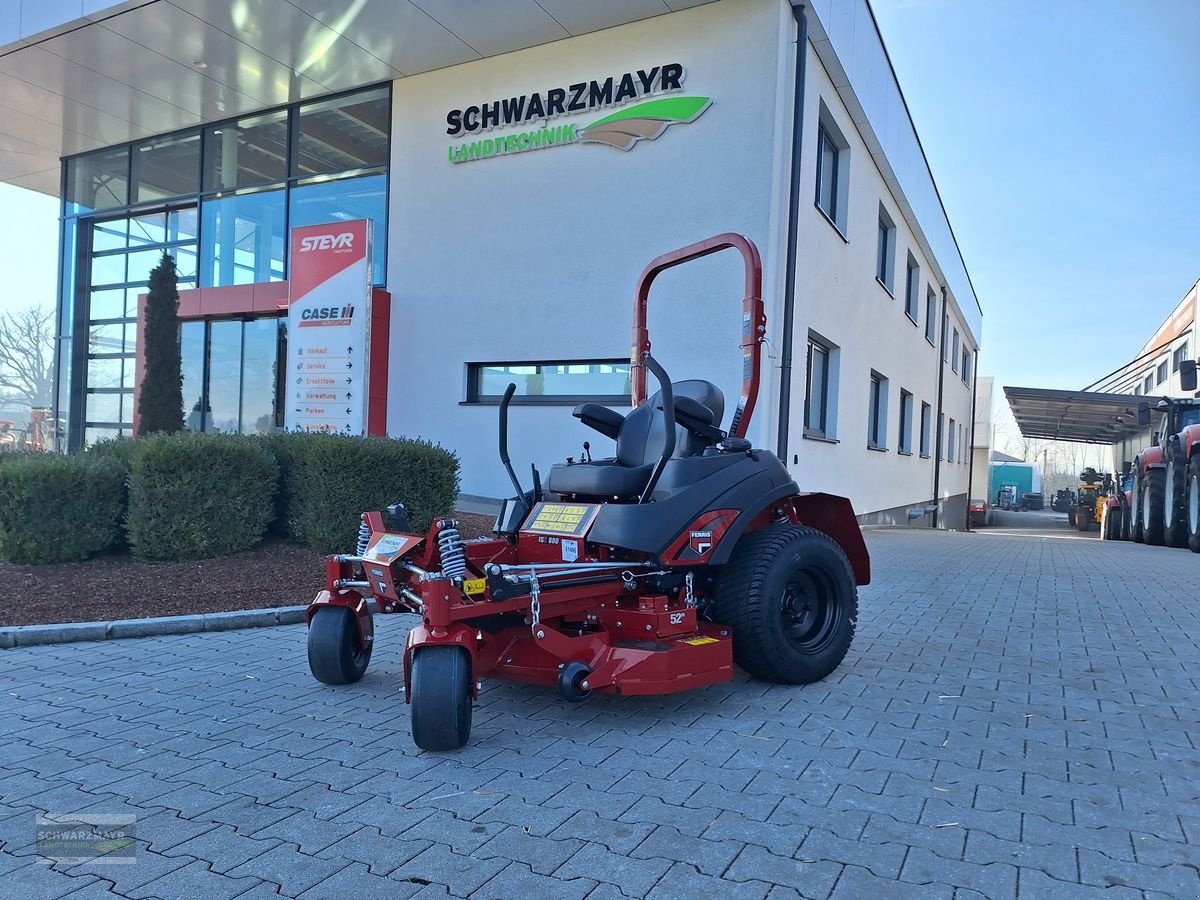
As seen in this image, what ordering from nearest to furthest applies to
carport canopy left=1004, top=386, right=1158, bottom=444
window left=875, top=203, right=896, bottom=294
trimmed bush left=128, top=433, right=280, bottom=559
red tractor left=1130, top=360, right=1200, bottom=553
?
trimmed bush left=128, top=433, right=280, bottom=559 → red tractor left=1130, top=360, right=1200, bottom=553 → window left=875, top=203, right=896, bottom=294 → carport canopy left=1004, top=386, right=1158, bottom=444

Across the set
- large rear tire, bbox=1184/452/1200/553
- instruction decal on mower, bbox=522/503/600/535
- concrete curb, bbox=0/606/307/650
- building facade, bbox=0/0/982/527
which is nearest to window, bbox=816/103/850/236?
building facade, bbox=0/0/982/527

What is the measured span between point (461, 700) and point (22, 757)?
1.74m

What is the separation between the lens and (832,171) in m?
13.0

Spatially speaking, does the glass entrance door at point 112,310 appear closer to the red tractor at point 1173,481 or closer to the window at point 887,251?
the window at point 887,251

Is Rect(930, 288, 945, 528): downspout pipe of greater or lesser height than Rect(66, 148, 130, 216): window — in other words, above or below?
below

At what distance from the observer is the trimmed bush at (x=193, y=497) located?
691 centimetres

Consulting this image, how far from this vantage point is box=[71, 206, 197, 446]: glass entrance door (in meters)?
17.0

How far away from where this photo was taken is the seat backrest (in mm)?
4461

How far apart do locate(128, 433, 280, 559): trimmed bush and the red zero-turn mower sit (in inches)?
131

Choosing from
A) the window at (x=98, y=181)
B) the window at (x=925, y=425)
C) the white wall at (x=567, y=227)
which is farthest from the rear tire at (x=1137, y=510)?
the window at (x=98, y=181)

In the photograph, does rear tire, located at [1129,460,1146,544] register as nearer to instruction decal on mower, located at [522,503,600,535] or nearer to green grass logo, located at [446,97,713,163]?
green grass logo, located at [446,97,713,163]

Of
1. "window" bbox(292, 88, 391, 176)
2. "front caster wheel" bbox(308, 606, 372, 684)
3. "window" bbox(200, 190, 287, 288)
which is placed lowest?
"front caster wheel" bbox(308, 606, 372, 684)

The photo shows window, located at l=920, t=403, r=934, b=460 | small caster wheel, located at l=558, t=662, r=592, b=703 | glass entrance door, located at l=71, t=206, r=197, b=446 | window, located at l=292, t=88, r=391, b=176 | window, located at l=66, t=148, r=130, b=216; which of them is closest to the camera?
small caster wheel, located at l=558, t=662, r=592, b=703

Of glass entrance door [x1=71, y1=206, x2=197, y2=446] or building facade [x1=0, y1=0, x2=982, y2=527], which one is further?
glass entrance door [x1=71, y1=206, x2=197, y2=446]
